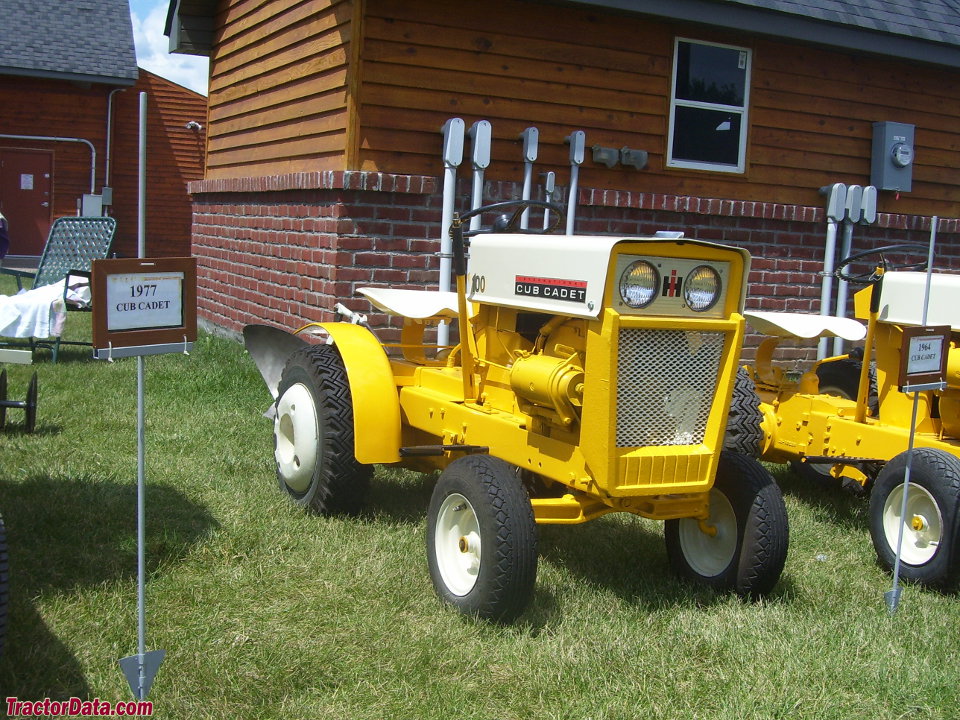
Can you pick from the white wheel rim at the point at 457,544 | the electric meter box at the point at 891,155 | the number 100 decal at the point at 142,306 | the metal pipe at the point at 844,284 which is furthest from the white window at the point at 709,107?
the number 100 decal at the point at 142,306

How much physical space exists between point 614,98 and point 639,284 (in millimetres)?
5234

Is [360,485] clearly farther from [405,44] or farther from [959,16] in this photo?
[959,16]

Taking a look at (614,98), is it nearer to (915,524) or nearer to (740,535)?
(915,524)

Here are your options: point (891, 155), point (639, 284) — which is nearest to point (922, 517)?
point (639, 284)

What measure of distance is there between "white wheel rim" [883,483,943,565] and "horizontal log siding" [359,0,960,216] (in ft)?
14.4

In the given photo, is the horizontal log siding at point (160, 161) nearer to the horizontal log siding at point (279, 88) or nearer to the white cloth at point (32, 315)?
the horizontal log siding at point (279, 88)

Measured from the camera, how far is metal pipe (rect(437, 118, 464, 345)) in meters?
7.43

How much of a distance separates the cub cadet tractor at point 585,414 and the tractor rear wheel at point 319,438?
16 cm

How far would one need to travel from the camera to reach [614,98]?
8391mm

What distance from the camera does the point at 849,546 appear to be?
4.75 meters

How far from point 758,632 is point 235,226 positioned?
25.1 ft

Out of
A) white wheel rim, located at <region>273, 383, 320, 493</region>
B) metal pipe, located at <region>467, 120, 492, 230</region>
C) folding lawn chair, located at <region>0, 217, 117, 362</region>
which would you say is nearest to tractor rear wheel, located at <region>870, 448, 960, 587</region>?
white wheel rim, located at <region>273, 383, 320, 493</region>

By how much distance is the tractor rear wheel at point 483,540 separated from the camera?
11.5 feet

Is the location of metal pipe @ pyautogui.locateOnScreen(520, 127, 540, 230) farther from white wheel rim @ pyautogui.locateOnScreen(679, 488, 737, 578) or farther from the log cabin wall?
white wheel rim @ pyautogui.locateOnScreen(679, 488, 737, 578)
